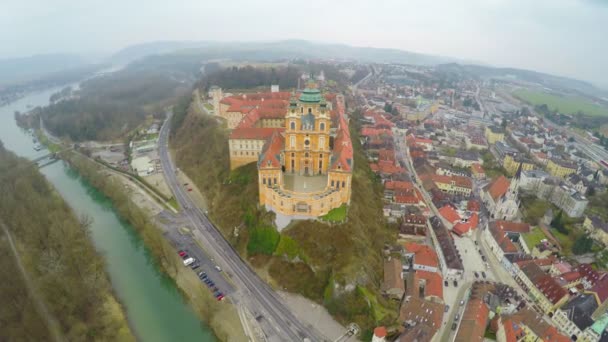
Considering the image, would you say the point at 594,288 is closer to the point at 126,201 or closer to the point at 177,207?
the point at 177,207

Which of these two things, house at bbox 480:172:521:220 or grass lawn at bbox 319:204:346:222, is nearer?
grass lawn at bbox 319:204:346:222

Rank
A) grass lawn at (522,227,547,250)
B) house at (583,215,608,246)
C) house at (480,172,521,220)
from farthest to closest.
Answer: house at (480,172,521,220)
house at (583,215,608,246)
grass lawn at (522,227,547,250)

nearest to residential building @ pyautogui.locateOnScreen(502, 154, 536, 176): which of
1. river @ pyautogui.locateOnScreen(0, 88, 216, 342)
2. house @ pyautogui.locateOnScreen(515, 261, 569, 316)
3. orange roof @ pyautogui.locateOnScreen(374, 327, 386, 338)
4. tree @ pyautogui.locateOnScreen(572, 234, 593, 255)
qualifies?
tree @ pyautogui.locateOnScreen(572, 234, 593, 255)

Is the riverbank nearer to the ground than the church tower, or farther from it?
nearer to the ground

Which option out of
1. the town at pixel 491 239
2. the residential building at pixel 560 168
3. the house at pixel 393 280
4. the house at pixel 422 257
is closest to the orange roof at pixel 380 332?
the town at pixel 491 239

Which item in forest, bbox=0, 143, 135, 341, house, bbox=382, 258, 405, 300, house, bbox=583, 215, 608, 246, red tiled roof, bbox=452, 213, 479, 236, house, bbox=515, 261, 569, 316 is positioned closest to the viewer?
forest, bbox=0, 143, 135, 341

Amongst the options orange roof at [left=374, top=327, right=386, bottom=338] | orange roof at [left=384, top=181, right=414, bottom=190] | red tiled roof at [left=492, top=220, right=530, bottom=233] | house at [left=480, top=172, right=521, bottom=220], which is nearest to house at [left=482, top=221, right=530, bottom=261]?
red tiled roof at [left=492, top=220, right=530, bottom=233]

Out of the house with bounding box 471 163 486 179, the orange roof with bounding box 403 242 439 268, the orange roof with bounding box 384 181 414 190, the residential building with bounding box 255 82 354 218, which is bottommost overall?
the orange roof with bounding box 403 242 439 268

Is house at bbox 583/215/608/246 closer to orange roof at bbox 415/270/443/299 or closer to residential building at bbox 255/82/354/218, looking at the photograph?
orange roof at bbox 415/270/443/299
